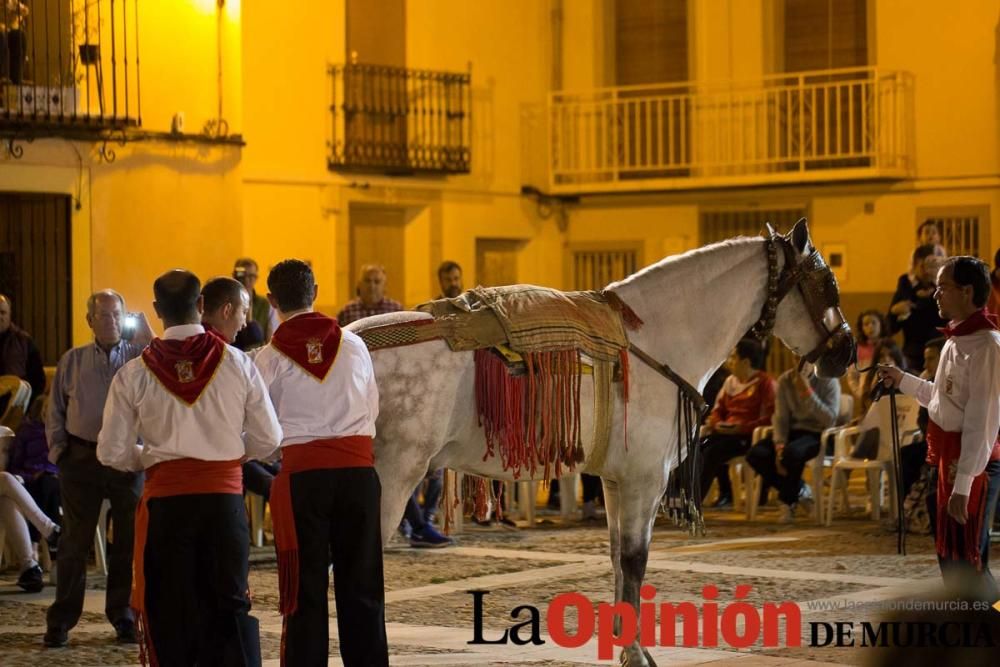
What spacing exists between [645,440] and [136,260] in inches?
434

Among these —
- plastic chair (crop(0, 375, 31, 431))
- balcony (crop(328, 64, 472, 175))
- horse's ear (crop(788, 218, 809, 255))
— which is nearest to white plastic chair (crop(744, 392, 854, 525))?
plastic chair (crop(0, 375, 31, 431))

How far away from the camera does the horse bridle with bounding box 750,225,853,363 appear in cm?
830

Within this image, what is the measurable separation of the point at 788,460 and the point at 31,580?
651 cm

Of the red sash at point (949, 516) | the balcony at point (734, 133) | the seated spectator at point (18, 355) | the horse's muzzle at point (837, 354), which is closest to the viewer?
the red sash at point (949, 516)

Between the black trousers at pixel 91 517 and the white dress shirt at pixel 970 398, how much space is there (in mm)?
4084

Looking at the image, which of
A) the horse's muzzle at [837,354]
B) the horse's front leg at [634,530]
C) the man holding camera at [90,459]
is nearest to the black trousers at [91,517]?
the man holding camera at [90,459]

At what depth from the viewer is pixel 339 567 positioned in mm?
Result: 6703

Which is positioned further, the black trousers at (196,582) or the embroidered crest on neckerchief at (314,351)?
the embroidered crest on neckerchief at (314,351)

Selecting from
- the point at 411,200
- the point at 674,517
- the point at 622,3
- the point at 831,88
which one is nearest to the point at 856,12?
the point at 831,88

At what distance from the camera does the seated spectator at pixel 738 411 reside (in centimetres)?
1559

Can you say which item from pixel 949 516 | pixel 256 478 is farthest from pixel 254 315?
pixel 949 516

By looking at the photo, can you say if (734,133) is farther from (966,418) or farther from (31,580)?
(966,418)

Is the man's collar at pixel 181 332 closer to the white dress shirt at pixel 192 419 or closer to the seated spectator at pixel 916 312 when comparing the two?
the white dress shirt at pixel 192 419

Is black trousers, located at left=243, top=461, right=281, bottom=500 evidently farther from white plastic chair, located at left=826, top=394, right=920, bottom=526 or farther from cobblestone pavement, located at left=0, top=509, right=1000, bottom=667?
white plastic chair, located at left=826, top=394, right=920, bottom=526
